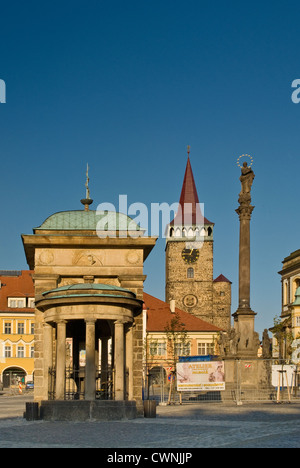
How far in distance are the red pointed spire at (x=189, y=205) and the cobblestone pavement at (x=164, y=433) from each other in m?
107

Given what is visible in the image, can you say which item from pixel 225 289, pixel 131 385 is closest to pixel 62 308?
pixel 131 385

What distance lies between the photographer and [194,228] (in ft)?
431

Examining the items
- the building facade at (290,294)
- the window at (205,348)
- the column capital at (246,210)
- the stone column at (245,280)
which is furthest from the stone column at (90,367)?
the building facade at (290,294)

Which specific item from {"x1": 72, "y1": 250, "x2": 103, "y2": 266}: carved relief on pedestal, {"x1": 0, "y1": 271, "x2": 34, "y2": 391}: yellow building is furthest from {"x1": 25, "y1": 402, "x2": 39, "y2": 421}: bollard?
{"x1": 0, "y1": 271, "x2": 34, "y2": 391}: yellow building

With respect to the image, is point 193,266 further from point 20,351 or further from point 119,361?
point 119,361

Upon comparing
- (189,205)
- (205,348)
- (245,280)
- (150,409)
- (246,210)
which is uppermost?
(189,205)

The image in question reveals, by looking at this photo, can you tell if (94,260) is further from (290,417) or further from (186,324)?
(186,324)

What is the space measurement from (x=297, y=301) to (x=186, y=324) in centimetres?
1521

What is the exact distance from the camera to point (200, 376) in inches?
1228

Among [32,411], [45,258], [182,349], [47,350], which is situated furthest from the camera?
[182,349]

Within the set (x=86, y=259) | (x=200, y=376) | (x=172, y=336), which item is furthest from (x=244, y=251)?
(x=172, y=336)

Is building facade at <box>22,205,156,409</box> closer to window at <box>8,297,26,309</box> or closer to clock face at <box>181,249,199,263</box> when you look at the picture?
window at <box>8,297,26,309</box>

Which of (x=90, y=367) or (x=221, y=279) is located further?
(x=221, y=279)

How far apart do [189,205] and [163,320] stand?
44570mm
